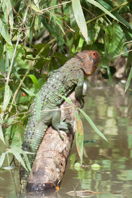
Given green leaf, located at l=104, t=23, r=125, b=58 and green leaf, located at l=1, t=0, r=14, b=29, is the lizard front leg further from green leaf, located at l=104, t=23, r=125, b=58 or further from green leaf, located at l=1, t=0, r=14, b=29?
green leaf, located at l=1, t=0, r=14, b=29

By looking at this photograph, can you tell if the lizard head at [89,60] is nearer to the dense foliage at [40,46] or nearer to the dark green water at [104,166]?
the dense foliage at [40,46]

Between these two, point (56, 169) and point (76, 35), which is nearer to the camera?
point (56, 169)

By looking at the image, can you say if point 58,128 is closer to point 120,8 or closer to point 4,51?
point 4,51

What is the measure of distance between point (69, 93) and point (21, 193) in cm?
101

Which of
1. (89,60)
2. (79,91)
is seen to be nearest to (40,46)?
(89,60)

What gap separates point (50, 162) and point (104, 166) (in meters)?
1.41

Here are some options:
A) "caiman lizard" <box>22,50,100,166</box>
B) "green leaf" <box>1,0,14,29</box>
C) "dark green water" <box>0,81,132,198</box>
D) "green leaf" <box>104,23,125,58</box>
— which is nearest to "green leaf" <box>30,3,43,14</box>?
"green leaf" <box>1,0,14,29</box>

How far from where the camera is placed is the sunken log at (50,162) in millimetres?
5777

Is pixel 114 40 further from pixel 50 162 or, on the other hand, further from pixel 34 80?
pixel 50 162

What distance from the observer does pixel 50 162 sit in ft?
19.0

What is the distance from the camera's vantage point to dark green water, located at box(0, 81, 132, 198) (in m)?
6.17

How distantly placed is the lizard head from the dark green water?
965 mm

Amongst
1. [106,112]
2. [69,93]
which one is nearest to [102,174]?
[69,93]

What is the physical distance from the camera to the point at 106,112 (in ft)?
36.6
